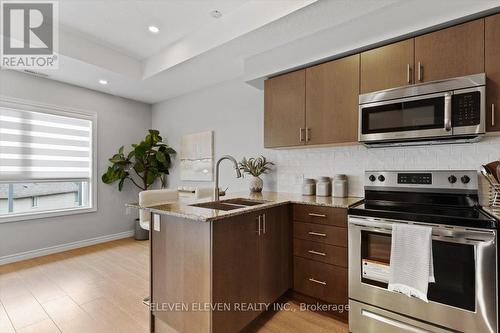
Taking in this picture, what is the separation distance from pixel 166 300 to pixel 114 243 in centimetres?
297

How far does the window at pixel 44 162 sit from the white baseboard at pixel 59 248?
0.50 metres

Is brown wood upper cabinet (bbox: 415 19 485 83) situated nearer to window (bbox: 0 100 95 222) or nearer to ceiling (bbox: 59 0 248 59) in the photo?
ceiling (bbox: 59 0 248 59)

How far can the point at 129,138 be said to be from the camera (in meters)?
4.70

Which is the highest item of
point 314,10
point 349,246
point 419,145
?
point 314,10

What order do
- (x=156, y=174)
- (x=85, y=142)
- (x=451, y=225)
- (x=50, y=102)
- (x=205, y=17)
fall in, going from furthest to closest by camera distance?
(x=156, y=174) → (x=85, y=142) → (x=50, y=102) → (x=205, y=17) → (x=451, y=225)

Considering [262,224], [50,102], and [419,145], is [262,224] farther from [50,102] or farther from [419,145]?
[50,102]

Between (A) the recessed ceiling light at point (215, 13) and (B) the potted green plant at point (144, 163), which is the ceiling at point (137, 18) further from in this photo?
(B) the potted green plant at point (144, 163)

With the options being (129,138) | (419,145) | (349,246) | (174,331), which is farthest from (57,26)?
(419,145)

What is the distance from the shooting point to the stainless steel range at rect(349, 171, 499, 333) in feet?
4.74

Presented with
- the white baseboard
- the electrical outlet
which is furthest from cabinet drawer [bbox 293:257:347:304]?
the white baseboard

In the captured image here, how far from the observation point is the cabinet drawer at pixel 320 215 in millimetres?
2020

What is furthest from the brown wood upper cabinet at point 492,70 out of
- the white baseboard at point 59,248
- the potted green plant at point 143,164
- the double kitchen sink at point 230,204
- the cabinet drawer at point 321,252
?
the white baseboard at point 59,248

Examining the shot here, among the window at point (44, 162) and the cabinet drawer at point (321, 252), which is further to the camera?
the window at point (44, 162)

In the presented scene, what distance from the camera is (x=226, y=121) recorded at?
3.76 metres
